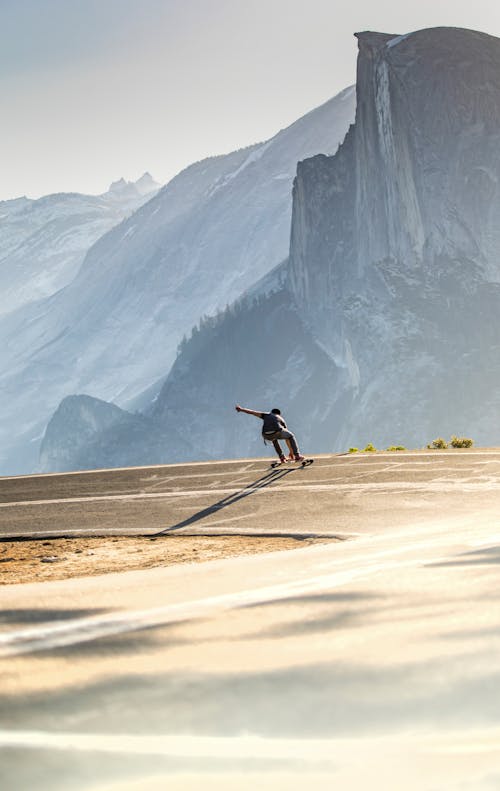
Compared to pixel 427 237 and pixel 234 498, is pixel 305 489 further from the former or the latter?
pixel 427 237

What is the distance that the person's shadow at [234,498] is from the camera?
14410 mm

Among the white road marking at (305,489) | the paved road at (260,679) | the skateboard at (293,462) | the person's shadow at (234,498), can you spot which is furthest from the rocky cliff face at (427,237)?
the paved road at (260,679)

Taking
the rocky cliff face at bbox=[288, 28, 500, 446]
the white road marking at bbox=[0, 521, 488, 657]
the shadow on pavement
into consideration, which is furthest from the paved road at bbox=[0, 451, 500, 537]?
the rocky cliff face at bbox=[288, 28, 500, 446]

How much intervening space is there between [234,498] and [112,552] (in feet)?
15.9

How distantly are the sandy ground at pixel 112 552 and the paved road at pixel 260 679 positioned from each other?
22.4ft

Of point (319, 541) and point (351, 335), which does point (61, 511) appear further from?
point (351, 335)

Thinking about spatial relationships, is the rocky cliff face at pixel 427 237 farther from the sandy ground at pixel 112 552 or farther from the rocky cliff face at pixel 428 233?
the sandy ground at pixel 112 552

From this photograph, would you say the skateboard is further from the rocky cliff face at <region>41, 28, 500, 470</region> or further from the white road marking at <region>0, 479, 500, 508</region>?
the rocky cliff face at <region>41, 28, 500, 470</region>

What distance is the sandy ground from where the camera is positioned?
10.6m

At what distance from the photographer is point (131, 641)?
236cm

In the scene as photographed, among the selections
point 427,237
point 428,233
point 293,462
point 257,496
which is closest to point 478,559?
point 257,496

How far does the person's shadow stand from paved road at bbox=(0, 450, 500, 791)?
10545 millimetres

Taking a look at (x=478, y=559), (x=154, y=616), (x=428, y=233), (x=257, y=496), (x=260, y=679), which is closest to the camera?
(x=260, y=679)

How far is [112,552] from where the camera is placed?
12203 millimetres
